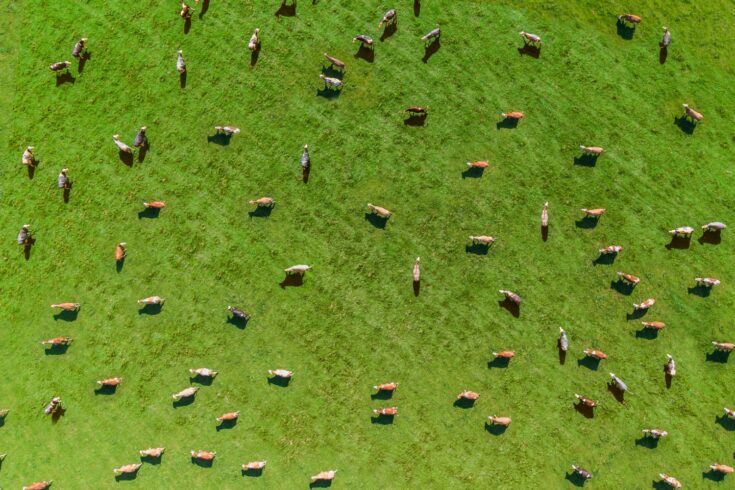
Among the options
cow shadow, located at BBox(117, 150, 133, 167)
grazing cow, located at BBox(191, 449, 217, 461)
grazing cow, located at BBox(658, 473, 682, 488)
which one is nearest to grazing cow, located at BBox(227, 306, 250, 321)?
grazing cow, located at BBox(191, 449, 217, 461)

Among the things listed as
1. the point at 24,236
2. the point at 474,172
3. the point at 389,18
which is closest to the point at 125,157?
the point at 24,236

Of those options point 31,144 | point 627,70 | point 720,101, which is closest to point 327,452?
point 31,144

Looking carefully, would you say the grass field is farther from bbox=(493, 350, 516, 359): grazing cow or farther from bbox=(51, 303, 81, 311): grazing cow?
bbox=(51, 303, 81, 311): grazing cow

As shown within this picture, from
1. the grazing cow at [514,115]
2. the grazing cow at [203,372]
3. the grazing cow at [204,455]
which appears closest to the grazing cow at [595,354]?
the grazing cow at [514,115]

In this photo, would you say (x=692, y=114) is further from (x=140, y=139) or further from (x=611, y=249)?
(x=140, y=139)

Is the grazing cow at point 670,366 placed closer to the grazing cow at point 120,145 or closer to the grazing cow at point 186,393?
the grazing cow at point 186,393

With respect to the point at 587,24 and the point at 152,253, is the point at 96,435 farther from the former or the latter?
the point at 587,24
